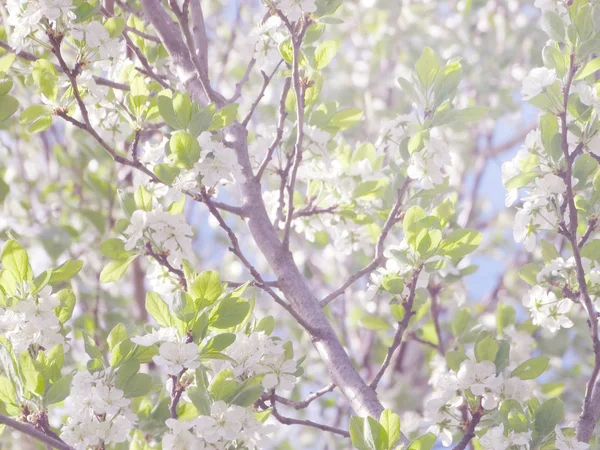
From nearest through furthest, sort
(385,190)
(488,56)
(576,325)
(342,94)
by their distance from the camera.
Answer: (385,190) < (576,325) < (488,56) < (342,94)

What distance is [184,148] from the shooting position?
1.05 meters

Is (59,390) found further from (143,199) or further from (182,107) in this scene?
(182,107)

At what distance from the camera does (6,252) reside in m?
1.04

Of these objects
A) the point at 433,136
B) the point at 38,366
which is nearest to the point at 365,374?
the point at 433,136

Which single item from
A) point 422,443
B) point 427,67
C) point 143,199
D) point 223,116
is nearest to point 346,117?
point 427,67

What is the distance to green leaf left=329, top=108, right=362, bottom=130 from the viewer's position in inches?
55.2

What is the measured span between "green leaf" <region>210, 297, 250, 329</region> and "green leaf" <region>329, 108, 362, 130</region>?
504mm

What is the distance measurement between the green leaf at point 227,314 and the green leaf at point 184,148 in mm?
211

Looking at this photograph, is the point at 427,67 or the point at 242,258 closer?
the point at 242,258

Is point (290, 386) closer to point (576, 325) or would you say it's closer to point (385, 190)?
point (385, 190)

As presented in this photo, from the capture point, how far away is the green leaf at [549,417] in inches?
42.8

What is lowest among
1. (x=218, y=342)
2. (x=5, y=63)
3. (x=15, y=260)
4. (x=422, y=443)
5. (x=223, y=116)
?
(x=422, y=443)

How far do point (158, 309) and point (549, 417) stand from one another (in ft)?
1.96

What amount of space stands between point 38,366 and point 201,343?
23 centimetres
